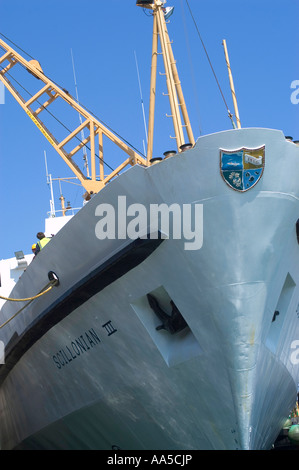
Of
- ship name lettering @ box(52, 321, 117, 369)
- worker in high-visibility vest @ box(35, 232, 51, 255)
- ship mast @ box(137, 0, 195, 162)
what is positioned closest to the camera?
ship name lettering @ box(52, 321, 117, 369)

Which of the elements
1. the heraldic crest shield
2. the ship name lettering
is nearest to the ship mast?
the heraldic crest shield

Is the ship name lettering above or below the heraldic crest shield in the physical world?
below

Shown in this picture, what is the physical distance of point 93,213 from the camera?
1005 cm

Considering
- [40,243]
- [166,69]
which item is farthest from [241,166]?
[40,243]

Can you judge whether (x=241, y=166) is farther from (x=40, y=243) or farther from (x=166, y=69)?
(x=40, y=243)

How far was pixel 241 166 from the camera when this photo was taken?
9.14 metres

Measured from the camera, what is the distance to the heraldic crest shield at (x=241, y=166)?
9070mm

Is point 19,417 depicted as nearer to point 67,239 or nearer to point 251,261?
point 67,239

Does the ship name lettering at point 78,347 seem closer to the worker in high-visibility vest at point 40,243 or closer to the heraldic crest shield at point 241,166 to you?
the worker in high-visibility vest at point 40,243

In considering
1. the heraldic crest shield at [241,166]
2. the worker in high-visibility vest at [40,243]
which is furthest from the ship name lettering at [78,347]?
the heraldic crest shield at [241,166]

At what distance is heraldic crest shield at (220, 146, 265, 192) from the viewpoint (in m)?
9.07

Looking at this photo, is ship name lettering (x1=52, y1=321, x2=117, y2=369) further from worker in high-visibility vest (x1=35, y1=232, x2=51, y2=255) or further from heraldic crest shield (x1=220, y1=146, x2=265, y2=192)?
heraldic crest shield (x1=220, y1=146, x2=265, y2=192)

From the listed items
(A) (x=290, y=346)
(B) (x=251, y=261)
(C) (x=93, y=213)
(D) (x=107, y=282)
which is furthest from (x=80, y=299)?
(A) (x=290, y=346)

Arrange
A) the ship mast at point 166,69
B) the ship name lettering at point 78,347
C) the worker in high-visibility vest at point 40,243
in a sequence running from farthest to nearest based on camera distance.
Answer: the worker in high-visibility vest at point 40,243 < the ship mast at point 166,69 < the ship name lettering at point 78,347
